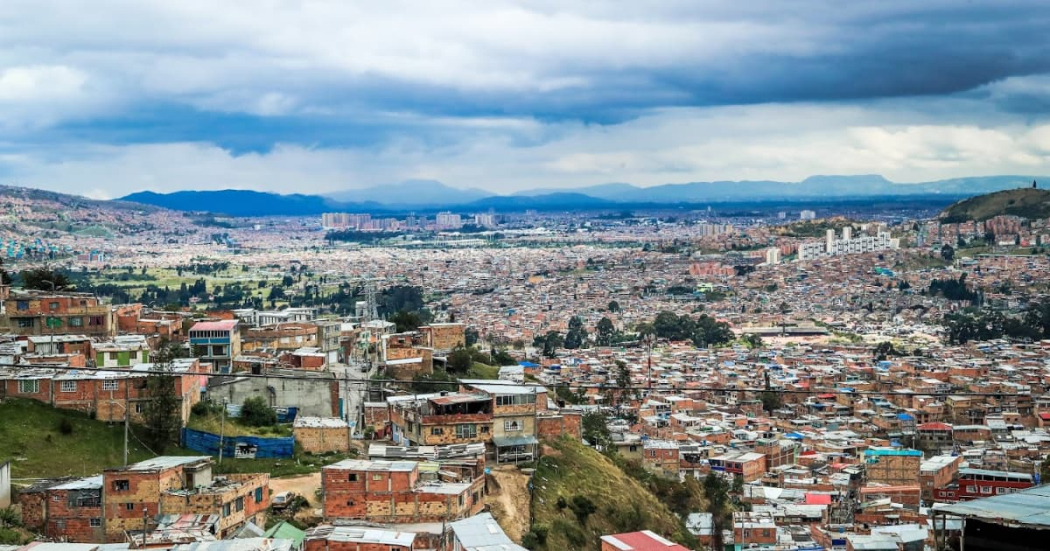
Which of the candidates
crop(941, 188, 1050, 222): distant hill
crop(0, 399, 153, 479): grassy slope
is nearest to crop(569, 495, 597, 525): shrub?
crop(0, 399, 153, 479): grassy slope

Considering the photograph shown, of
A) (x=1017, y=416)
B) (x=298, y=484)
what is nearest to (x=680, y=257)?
(x=1017, y=416)

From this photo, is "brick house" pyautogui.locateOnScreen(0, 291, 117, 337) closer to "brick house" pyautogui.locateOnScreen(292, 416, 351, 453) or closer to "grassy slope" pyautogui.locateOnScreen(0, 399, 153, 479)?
"grassy slope" pyautogui.locateOnScreen(0, 399, 153, 479)

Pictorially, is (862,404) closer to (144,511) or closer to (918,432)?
(918,432)

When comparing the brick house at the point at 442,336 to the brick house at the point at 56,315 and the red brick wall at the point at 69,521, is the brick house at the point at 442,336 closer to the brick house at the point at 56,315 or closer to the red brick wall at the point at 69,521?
the brick house at the point at 56,315

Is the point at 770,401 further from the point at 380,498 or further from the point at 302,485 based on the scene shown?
the point at 380,498

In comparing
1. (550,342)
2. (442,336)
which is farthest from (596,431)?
(550,342)

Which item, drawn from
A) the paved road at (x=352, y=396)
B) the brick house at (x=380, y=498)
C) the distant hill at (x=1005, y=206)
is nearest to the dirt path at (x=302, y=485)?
the brick house at (x=380, y=498)

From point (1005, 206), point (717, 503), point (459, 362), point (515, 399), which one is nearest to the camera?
point (515, 399)
